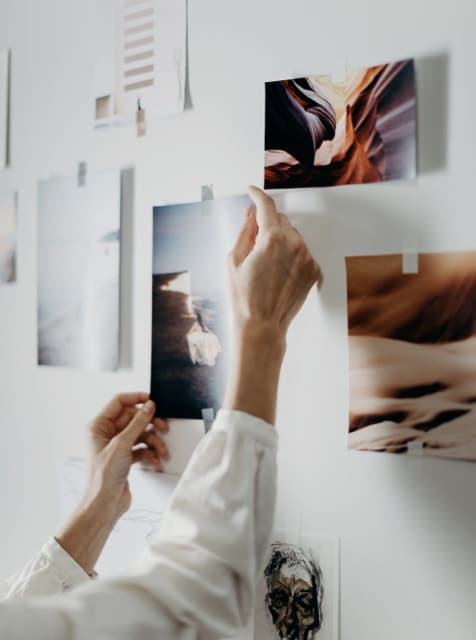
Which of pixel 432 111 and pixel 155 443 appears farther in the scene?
pixel 155 443

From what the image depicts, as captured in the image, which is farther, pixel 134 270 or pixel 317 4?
pixel 134 270

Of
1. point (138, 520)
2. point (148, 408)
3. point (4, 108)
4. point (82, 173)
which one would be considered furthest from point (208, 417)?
point (4, 108)

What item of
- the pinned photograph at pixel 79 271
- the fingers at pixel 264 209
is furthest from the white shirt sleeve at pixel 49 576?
the fingers at pixel 264 209

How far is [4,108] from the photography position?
112 cm

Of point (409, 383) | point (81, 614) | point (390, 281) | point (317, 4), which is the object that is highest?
point (317, 4)

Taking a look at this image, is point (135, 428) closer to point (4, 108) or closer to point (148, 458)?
point (148, 458)

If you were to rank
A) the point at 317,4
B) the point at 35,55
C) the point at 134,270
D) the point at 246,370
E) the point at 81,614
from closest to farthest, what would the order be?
the point at 81,614 < the point at 246,370 < the point at 317,4 < the point at 134,270 < the point at 35,55

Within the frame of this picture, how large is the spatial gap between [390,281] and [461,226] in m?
0.09

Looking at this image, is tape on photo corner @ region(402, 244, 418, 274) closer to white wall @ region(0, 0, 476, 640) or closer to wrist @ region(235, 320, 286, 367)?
white wall @ region(0, 0, 476, 640)

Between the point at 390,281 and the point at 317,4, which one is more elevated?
the point at 317,4

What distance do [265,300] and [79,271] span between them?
383mm

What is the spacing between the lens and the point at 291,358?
2.72 ft

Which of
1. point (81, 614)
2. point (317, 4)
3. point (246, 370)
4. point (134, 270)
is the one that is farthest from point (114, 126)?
point (81, 614)

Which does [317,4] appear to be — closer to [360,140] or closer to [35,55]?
[360,140]
